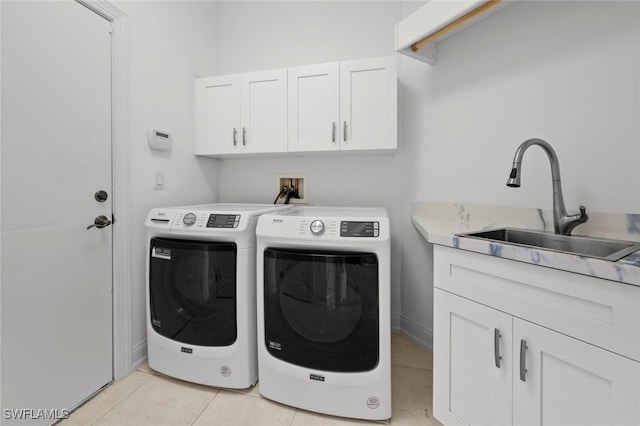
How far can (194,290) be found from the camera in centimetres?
154

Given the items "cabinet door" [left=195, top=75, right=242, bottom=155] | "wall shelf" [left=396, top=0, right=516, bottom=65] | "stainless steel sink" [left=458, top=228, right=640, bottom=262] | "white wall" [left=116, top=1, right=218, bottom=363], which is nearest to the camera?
"stainless steel sink" [left=458, top=228, right=640, bottom=262]

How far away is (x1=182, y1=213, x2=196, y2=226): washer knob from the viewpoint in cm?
153

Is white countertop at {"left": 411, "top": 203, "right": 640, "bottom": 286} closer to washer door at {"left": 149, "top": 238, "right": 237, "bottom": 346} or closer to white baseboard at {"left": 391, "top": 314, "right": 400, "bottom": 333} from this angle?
white baseboard at {"left": 391, "top": 314, "right": 400, "bottom": 333}

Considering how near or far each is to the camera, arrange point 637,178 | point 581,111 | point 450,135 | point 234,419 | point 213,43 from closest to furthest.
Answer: point 637,178 → point 581,111 → point 234,419 → point 450,135 → point 213,43

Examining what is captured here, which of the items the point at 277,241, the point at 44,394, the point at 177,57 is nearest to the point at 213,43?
the point at 177,57

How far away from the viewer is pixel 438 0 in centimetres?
135

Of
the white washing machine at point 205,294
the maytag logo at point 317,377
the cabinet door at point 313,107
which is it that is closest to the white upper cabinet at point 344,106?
the cabinet door at point 313,107

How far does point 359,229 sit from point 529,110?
1.02 meters

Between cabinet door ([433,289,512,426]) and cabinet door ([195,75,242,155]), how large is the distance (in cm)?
175

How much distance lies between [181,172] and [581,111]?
230cm

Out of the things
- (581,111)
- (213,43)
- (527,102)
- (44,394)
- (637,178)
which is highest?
(213,43)

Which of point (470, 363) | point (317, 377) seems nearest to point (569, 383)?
point (470, 363)

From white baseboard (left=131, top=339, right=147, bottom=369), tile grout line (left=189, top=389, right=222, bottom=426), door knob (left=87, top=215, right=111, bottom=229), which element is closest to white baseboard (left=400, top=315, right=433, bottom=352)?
tile grout line (left=189, top=389, right=222, bottom=426)

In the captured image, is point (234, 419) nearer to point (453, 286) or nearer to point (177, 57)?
point (453, 286)
